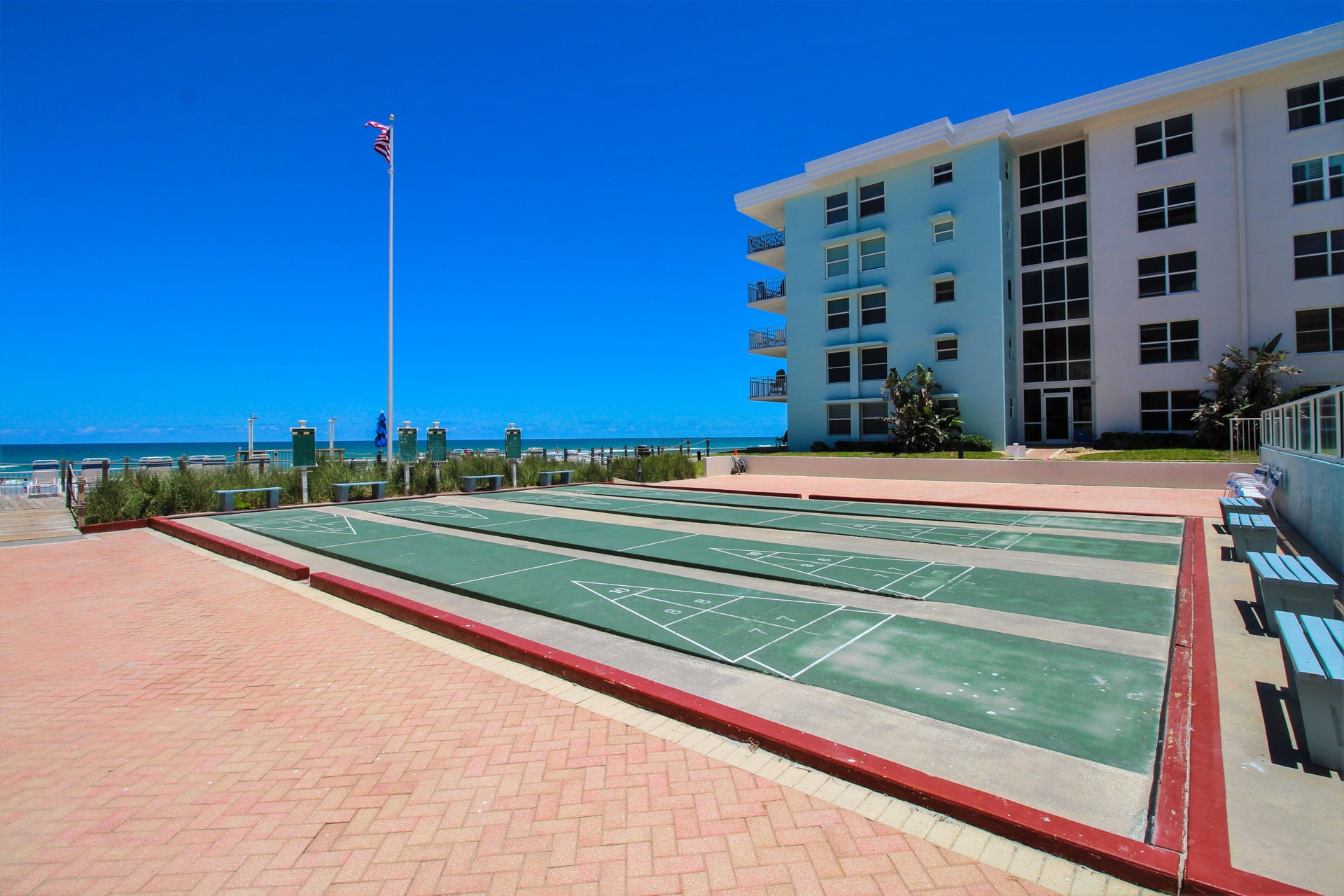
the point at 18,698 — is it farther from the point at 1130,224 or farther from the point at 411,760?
the point at 1130,224

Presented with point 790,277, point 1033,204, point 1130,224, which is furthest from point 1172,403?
point 790,277

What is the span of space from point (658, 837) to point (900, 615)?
4.40 meters

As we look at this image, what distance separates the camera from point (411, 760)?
402cm

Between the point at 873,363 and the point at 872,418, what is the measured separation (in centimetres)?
296

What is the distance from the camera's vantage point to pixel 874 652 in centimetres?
571

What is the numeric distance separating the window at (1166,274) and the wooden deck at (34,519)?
38.3 m

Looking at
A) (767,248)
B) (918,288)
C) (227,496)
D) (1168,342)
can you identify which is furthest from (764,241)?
(227,496)

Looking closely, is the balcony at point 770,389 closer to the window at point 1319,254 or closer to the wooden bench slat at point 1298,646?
the window at point 1319,254

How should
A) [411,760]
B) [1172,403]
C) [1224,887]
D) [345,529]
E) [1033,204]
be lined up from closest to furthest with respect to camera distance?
[1224,887]
[411,760]
[345,529]
[1172,403]
[1033,204]

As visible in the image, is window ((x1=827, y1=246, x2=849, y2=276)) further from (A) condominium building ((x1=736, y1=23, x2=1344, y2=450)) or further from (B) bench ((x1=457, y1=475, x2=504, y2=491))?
(B) bench ((x1=457, y1=475, x2=504, y2=491))

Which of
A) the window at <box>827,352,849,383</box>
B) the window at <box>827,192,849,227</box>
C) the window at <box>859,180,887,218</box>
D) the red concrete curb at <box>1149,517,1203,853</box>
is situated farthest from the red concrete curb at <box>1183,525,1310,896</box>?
the window at <box>827,192,849,227</box>

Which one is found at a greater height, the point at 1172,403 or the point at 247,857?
the point at 1172,403

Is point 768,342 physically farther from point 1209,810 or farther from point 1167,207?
point 1209,810

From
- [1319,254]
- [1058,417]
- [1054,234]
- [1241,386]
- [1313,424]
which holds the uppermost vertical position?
[1054,234]
